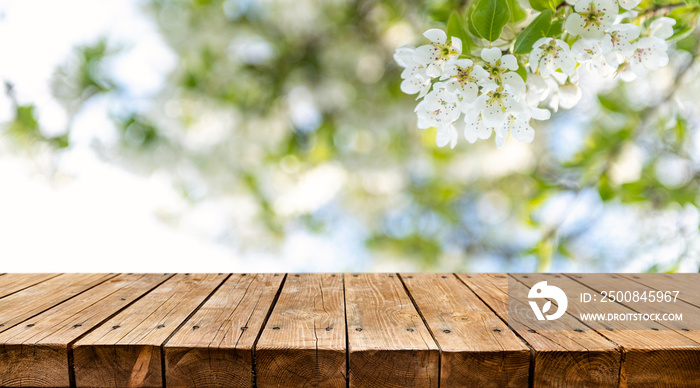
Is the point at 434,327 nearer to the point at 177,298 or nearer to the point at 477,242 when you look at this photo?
the point at 177,298

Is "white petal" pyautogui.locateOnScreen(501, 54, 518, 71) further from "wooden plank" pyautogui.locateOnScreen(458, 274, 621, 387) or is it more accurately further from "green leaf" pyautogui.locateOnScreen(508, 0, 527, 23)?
"wooden plank" pyautogui.locateOnScreen(458, 274, 621, 387)

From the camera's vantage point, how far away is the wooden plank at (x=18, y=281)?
100 centimetres

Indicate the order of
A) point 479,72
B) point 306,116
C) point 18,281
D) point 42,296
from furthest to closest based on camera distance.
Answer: point 306,116
point 18,281
point 42,296
point 479,72

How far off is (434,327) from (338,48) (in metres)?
1.24

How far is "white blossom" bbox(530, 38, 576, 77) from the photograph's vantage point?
2.02 ft

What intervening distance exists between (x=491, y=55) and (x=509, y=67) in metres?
0.03

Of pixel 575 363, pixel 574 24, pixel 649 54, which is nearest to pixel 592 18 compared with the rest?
pixel 574 24

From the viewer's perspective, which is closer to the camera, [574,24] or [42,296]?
[574,24]

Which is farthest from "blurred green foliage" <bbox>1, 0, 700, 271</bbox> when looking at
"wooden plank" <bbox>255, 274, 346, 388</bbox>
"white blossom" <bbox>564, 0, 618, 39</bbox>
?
"wooden plank" <bbox>255, 274, 346, 388</bbox>

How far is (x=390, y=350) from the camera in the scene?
631 mm

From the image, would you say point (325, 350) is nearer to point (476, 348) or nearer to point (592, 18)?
point (476, 348)

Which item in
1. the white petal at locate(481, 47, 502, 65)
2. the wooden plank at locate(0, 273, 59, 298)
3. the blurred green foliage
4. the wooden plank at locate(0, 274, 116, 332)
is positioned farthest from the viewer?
the blurred green foliage

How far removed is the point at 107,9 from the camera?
184 centimetres

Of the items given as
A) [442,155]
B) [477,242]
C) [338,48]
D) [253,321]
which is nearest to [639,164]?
[442,155]
